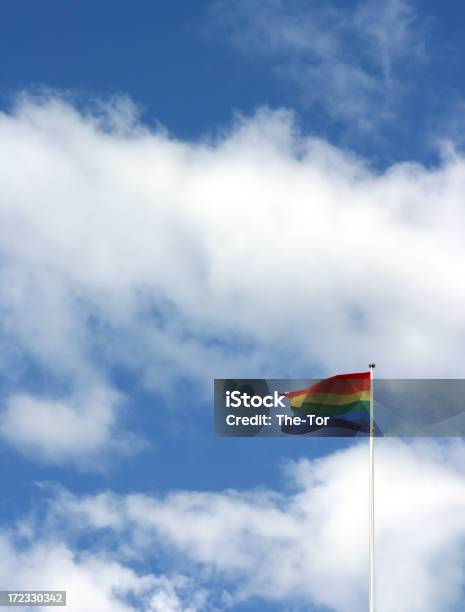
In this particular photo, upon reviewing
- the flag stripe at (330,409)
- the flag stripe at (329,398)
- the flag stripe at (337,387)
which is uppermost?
the flag stripe at (337,387)

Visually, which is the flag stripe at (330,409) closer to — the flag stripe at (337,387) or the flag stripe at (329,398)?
the flag stripe at (329,398)

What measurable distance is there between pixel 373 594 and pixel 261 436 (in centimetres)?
1073

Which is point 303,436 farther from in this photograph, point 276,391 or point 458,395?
point 458,395

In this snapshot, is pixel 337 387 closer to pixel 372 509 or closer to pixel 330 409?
pixel 330 409

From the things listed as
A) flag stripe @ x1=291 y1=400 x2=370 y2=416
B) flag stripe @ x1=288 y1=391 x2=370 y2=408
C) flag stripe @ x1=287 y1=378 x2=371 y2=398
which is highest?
flag stripe @ x1=287 y1=378 x2=371 y2=398

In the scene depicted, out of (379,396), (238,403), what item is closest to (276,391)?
(238,403)

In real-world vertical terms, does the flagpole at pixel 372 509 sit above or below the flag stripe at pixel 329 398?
below

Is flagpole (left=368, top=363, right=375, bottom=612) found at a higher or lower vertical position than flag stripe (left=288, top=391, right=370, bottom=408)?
lower

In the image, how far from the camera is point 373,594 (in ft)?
152

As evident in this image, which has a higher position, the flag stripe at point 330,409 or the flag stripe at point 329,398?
the flag stripe at point 329,398

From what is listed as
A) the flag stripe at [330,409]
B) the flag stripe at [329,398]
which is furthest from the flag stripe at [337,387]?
the flag stripe at [330,409]

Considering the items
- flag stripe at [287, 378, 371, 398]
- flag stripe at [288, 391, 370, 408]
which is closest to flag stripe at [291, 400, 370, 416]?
flag stripe at [288, 391, 370, 408]

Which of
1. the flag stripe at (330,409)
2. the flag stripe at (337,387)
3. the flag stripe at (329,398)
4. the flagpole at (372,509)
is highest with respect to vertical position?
the flag stripe at (337,387)

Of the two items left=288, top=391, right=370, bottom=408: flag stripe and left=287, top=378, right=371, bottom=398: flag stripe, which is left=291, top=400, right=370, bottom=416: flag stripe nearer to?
left=288, top=391, right=370, bottom=408: flag stripe
